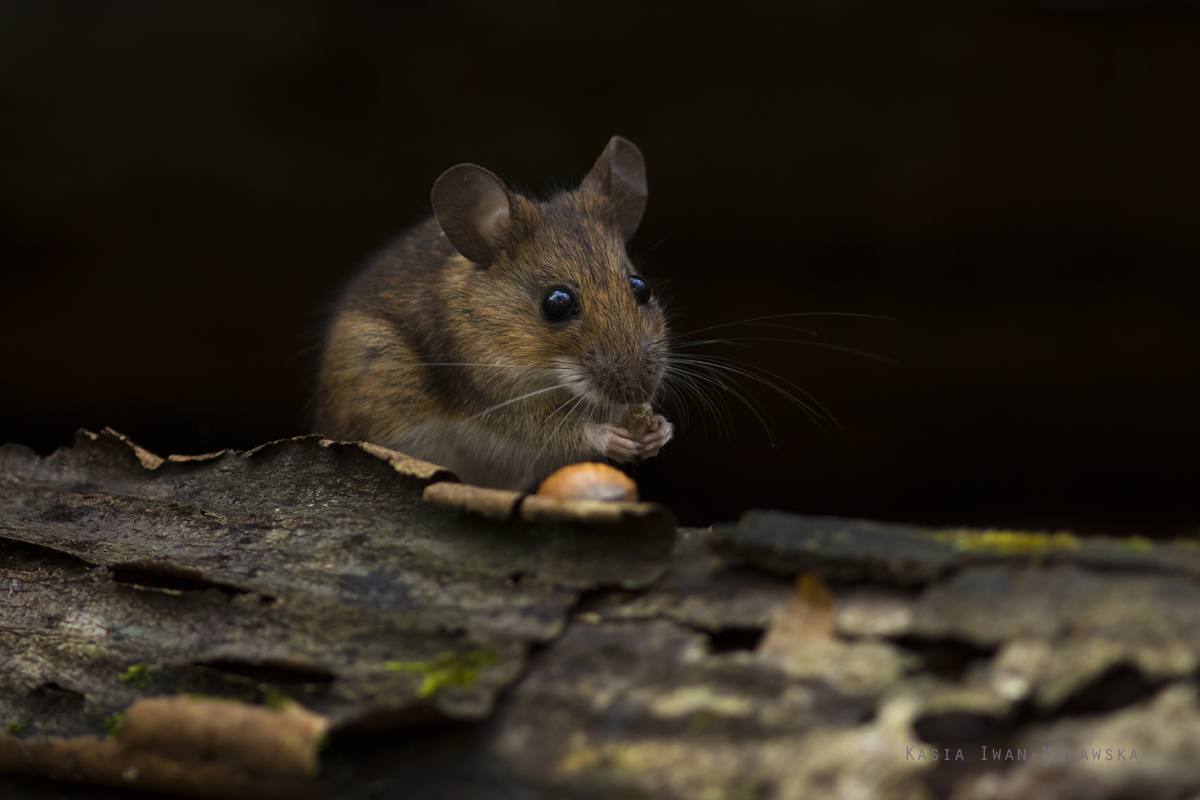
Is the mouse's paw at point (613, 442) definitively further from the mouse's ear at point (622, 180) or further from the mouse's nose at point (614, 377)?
the mouse's ear at point (622, 180)

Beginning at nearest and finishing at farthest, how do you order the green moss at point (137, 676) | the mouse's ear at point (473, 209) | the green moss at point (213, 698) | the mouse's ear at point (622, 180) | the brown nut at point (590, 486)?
the green moss at point (213, 698), the green moss at point (137, 676), the brown nut at point (590, 486), the mouse's ear at point (473, 209), the mouse's ear at point (622, 180)

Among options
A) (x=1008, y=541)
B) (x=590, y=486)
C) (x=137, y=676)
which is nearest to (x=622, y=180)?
(x=590, y=486)

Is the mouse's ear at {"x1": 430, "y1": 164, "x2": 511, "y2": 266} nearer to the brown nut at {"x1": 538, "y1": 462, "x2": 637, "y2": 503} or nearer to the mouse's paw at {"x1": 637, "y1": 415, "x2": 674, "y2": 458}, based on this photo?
the mouse's paw at {"x1": 637, "y1": 415, "x2": 674, "y2": 458}

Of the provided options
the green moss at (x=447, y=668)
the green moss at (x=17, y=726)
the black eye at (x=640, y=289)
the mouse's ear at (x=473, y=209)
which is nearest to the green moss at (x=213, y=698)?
the green moss at (x=447, y=668)

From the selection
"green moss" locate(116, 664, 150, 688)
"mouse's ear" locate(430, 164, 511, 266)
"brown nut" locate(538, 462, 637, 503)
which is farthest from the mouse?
"green moss" locate(116, 664, 150, 688)

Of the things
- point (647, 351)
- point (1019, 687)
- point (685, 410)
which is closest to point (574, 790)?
point (1019, 687)

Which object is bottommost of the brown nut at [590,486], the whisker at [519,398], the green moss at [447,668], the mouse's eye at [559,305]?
the green moss at [447,668]

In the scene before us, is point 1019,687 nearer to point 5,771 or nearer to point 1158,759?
point 1158,759
